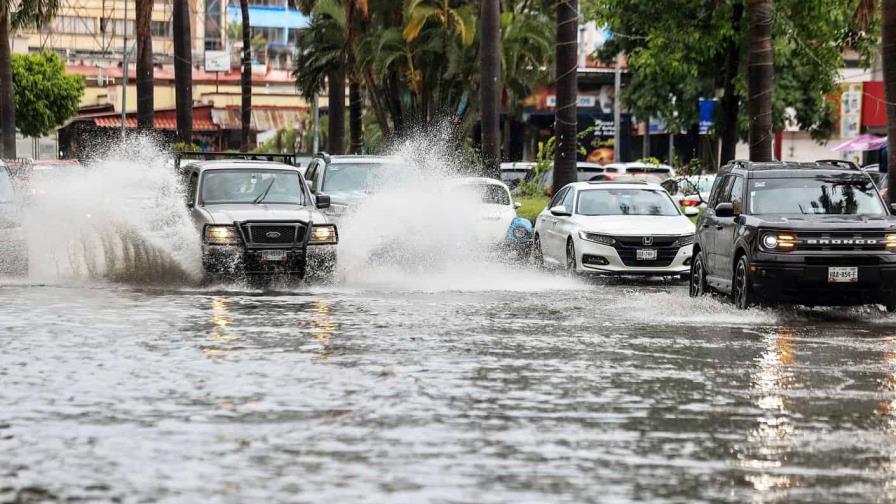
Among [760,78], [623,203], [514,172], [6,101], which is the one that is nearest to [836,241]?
[623,203]

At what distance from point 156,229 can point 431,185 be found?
16.9 ft

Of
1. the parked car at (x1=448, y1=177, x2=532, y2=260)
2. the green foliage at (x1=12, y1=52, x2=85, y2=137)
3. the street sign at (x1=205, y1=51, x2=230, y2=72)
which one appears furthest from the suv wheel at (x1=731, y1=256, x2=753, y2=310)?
the street sign at (x1=205, y1=51, x2=230, y2=72)

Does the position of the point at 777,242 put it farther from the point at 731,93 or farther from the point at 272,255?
the point at 731,93

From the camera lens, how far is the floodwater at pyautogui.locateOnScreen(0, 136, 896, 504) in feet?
26.8

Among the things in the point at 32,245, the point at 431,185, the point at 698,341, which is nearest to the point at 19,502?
the point at 698,341

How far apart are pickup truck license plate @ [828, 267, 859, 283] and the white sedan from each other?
6312mm

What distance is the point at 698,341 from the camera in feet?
49.2

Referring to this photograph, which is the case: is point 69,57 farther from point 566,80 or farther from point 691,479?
point 691,479

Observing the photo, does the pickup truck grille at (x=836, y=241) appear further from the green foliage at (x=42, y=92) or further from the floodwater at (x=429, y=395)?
the green foliage at (x=42, y=92)

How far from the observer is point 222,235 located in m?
20.6

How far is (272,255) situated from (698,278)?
18.1 ft

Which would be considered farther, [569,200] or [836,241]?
[569,200]

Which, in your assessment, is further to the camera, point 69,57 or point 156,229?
point 69,57

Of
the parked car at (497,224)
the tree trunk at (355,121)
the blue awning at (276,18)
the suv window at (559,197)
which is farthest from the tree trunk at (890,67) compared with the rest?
the blue awning at (276,18)
